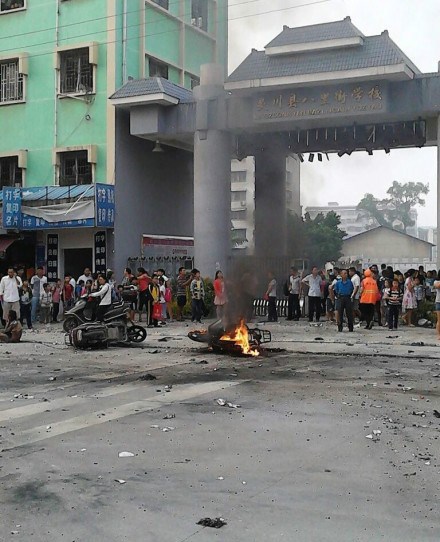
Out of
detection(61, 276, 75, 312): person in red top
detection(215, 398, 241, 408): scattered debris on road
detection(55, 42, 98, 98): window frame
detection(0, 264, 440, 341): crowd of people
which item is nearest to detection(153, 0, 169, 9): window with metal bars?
detection(55, 42, 98, 98): window frame

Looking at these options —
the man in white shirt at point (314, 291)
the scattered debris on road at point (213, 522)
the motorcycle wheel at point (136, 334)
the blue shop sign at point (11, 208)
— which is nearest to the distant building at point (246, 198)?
the man in white shirt at point (314, 291)

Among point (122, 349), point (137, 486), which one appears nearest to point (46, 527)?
point (137, 486)

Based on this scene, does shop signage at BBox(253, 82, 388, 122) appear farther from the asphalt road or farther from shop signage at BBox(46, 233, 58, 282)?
the asphalt road

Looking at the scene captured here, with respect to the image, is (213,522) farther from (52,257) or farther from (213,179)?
(52,257)

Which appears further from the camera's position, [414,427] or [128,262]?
[128,262]

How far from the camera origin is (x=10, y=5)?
78.9 feet

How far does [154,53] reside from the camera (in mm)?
23344

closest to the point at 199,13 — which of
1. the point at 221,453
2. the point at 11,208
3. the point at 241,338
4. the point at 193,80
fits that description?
the point at 193,80

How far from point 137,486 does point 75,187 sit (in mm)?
17885

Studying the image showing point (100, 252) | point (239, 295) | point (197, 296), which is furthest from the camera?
point (100, 252)

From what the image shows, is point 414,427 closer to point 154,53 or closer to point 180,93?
point 180,93

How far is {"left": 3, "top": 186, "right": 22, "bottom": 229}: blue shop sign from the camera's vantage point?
22.2m

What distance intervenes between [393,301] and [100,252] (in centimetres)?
976

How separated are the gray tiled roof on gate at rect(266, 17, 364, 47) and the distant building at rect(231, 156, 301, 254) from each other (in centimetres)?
385
